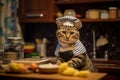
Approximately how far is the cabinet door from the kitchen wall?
25 cm

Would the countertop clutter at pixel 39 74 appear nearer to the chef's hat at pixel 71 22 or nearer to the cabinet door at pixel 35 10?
the chef's hat at pixel 71 22

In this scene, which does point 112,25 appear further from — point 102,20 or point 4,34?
point 4,34

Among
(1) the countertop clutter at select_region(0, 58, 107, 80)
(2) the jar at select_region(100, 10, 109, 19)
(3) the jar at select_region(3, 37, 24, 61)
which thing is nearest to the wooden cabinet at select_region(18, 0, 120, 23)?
(2) the jar at select_region(100, 10, 109, 19)

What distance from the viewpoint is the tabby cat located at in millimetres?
1660

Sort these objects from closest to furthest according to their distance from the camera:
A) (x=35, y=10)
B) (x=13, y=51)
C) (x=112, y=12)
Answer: (x=13, y=51) → (x=112, y=12) → (x=35, y=10)

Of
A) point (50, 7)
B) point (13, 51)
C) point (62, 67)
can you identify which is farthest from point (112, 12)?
point (62, 67)

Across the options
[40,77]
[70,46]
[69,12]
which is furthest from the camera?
[69,12]

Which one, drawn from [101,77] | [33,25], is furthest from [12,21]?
[101,77]

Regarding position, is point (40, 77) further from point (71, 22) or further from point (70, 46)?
point (71, 22)

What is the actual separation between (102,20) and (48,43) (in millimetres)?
888

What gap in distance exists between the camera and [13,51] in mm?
1810

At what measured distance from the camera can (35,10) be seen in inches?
125

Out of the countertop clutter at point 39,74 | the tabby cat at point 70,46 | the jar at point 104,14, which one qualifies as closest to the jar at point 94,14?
the jar at point 104,14

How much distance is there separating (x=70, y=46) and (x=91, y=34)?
1.55m
